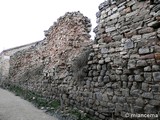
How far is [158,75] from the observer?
4.49 meters

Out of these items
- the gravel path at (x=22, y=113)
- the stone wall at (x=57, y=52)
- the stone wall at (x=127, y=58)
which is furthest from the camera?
the stone wall at (x=57, y=52)

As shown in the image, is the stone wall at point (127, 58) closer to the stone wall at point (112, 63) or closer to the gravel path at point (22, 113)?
the stone wall at point (112, 63)

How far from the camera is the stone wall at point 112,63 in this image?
4.75 m

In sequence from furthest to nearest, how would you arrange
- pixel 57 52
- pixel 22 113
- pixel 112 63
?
1. pixel 57 52
2. pixel 22 113
3. pixel 112 63

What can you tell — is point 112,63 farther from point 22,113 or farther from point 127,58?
point 22,113

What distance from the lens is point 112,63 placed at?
5.88 meters

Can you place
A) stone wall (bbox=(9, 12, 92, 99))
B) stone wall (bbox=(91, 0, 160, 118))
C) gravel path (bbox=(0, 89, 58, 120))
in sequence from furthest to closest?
stone wall (bbox=(9, 12, 92, 99)), gravel path (bbox=(0, 89, 58, 120)), stone wall (bbox=(91, 0, 160, 118))

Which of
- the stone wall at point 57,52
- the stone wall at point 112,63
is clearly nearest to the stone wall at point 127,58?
the stone wall at point 112,63

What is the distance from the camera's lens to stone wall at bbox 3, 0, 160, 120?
4750mm

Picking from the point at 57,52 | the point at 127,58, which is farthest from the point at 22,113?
the point at 127,58

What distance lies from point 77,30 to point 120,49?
11.8ft

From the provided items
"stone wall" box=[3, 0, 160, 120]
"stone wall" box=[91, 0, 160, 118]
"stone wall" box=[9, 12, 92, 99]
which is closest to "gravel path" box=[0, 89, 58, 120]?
"stone wall" box=[3, 0, 160, 120]

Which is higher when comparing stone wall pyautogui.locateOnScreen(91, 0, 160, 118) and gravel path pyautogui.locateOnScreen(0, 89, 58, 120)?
stone wall pyautogui.locateOnScreen(91, 0, 160, 118)

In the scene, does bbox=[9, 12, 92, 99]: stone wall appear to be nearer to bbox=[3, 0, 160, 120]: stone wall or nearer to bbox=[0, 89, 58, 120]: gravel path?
bbox=[3, 0, 160, 120]: stone wall
